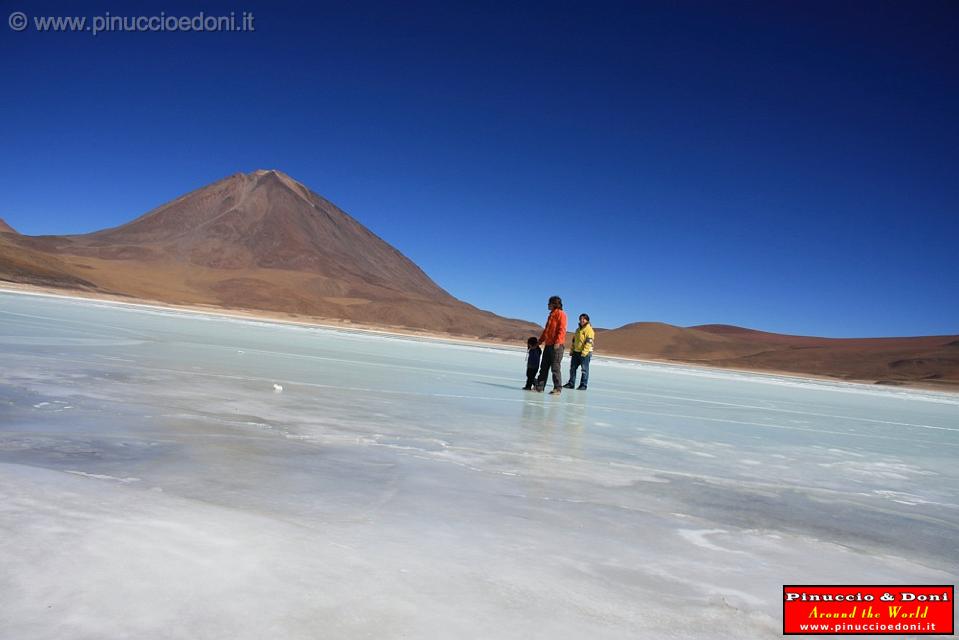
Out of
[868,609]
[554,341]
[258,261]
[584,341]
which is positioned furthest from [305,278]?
[868,609]

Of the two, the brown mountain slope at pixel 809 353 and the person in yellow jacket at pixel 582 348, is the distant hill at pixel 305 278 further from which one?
the person in yellow jacket at pixel 582 348

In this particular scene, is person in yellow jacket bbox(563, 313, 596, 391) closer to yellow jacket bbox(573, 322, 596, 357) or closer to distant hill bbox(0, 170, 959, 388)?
yellow jacket bbox(573, 322, 596, 357)

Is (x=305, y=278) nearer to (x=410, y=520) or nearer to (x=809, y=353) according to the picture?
(x=809, y=353)

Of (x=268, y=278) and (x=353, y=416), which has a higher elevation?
(x=268, y=278)

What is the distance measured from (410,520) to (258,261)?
127 m

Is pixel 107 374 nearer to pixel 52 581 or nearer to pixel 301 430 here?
pixel 301 430

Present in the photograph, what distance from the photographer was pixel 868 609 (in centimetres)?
251

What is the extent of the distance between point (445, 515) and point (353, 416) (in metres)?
2.98

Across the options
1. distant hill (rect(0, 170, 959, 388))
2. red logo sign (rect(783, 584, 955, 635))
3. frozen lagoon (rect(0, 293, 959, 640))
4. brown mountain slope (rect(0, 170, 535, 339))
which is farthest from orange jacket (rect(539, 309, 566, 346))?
brown mountain slope (rect(0, 170, 535, 339))

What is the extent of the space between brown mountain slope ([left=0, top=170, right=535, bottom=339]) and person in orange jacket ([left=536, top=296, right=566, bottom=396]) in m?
67.4

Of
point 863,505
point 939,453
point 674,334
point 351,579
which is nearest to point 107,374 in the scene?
point 351,579

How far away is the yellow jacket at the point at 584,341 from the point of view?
39.6 feet

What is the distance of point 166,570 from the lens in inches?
89.1

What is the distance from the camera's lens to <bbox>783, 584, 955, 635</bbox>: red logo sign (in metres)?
2.35
